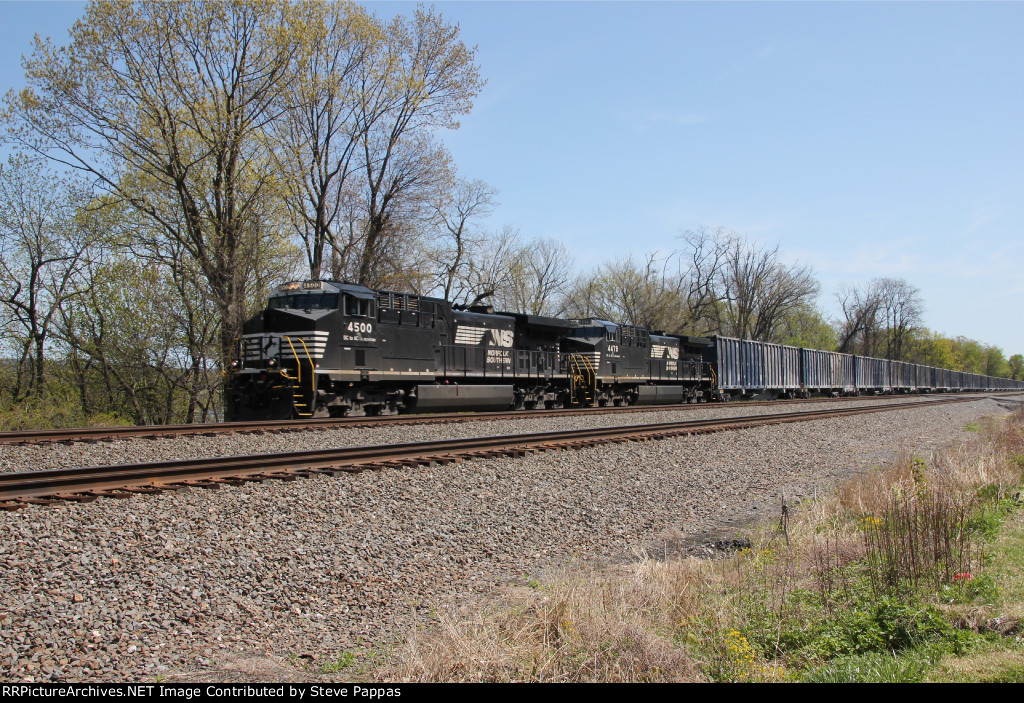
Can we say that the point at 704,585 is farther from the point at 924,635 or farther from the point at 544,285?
the point at 544,285

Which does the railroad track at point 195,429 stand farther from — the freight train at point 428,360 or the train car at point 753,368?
the train car at point 753,368

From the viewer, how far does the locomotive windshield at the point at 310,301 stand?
16.6 m

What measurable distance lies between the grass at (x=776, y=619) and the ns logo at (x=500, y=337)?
1510cm

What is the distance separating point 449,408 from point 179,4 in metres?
16.5

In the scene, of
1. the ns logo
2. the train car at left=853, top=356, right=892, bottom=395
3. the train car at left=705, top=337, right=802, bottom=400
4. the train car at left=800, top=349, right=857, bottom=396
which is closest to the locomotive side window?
the ns logo

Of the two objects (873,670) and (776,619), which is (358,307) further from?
(873,670)

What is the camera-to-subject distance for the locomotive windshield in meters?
16.6

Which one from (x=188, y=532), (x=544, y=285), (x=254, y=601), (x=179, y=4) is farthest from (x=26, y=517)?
(x=544, y=285)

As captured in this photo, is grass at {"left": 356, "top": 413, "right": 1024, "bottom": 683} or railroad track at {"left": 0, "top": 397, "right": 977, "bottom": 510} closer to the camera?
grass at {"left": 356, "top": 413, "right": 1024, "bottom": 683}

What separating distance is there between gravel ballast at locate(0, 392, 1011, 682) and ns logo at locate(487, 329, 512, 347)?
11.1 m

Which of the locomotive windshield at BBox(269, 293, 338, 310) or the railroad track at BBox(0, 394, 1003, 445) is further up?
the locomotive windshield at BBox(269, 293, 338, 310)

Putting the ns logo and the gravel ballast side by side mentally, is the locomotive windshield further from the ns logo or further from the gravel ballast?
the gravel ballast

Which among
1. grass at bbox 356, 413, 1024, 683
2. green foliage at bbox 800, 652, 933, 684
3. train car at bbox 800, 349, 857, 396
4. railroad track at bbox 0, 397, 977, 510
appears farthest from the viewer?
train car at bbox 800, 349, 857, 396

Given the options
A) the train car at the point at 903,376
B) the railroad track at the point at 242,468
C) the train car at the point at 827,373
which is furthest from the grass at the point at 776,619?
the train car at the point at 903,376
